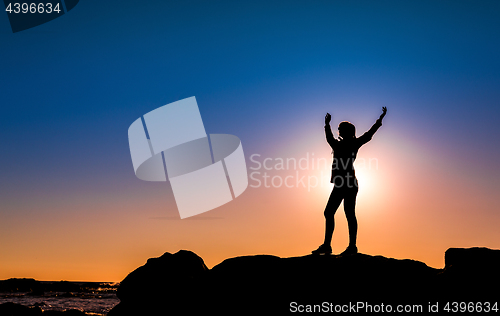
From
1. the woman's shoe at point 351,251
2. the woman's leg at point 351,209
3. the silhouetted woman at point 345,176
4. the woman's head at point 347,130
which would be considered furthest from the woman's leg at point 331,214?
the woman's head at point 347,130

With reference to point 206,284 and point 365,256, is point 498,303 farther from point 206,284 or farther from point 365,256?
point 206,284

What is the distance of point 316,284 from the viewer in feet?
25.9

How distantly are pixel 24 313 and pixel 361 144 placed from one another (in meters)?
22.8

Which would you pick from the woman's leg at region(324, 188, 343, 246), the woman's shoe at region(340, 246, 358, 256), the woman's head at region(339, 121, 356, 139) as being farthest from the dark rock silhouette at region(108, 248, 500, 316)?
the woman's head at region(339, 121, 356, 139)

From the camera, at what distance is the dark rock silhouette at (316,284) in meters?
7.42

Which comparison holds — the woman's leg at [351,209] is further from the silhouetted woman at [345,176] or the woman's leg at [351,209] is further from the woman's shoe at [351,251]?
the woman's shoe at [351,251]

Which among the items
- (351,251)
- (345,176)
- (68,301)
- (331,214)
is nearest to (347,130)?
(345,176)

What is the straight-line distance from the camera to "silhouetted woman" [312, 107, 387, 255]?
8.41 meters

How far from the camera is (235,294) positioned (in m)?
8.24

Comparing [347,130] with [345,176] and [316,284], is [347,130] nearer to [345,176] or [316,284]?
[345,176]

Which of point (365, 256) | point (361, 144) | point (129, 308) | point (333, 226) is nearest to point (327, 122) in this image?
point (361, 144)

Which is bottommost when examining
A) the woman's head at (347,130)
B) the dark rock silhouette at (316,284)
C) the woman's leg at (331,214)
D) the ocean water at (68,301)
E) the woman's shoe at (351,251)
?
the ocean water at (68,301)

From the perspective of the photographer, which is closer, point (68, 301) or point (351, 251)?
point (351, 251)

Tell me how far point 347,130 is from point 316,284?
133 inches
